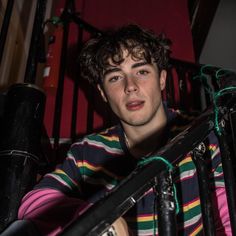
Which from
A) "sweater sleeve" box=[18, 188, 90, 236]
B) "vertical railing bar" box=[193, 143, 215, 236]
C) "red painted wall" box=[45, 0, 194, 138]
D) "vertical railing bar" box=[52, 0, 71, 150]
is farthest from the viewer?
"red painted wall" box=[45, 0, 194, 138]

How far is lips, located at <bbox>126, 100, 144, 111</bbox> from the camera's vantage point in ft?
5.30

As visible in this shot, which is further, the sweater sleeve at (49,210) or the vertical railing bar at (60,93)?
the vertical railing bar at (60,93)

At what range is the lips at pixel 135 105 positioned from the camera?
5.30 ft

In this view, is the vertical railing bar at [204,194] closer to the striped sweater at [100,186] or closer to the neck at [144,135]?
the striped sweater at [100,186]

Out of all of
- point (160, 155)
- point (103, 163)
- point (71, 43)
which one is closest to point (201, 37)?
point (71, 43)

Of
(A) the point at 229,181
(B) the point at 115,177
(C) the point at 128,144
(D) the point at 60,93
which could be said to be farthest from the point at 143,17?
(A) the point at 229,181

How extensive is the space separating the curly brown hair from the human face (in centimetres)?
5

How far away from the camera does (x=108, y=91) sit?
1768mm

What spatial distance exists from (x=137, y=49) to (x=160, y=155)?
1179mm

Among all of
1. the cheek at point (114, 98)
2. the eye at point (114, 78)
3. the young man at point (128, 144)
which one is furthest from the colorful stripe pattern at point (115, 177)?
the eye at point (114, 78)

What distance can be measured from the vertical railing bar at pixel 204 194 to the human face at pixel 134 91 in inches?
30.9

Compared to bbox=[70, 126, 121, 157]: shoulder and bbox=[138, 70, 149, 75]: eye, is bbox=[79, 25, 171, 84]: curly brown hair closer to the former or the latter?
bbox=[138, 70, 149, 75]: eye

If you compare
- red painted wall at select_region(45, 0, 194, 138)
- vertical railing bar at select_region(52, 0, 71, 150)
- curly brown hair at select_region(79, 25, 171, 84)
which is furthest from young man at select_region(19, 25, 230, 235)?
red painted wall at select_region(45, 0, 194, 138)

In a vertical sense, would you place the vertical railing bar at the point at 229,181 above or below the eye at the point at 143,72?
below
